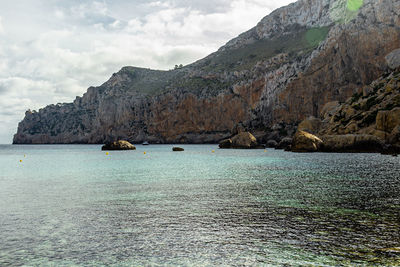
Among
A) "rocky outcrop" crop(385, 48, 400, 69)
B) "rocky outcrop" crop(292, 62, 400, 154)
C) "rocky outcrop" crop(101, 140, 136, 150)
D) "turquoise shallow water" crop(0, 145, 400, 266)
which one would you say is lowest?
"turquoise shallow water" crop(0, 145, 400, 266)

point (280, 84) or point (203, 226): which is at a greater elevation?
point (280, 84)

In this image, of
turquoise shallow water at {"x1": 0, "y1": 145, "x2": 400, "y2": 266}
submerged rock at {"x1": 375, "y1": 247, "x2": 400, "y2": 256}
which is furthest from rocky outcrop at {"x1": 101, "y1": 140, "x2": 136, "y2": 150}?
submerged rock at {"x1": 375, "y1": 247, "x2": 400, "y2": 256}

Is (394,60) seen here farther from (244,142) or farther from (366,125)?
(244,142)

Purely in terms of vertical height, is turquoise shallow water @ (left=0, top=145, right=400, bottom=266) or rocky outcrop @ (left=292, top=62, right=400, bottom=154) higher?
rocky outcrop @ (left=292, top=62, right=400, bottom=154)

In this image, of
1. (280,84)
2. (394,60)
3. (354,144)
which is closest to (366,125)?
(354,144)

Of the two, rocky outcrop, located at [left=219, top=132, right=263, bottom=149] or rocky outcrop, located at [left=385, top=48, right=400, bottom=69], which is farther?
rocky outcrop, located at [left=219, top=132, right=263, bottom=149]

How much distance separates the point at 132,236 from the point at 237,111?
146 metres

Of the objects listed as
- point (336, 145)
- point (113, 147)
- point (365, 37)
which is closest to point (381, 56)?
point (365, 37)

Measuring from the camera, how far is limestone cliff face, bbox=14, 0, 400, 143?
105000 mm

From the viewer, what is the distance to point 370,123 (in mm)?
65875

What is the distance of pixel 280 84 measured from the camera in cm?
13200

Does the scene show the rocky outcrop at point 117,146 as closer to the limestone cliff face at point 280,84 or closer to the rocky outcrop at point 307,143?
the rocky outcrop at point 307,143

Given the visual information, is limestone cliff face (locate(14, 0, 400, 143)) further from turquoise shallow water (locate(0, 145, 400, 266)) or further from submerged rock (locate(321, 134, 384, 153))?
turquoise shallow water (locate(0, 145, 400, 266))

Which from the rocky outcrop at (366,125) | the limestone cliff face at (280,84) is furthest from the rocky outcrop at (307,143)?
the limestone cliff face at (280,84)
